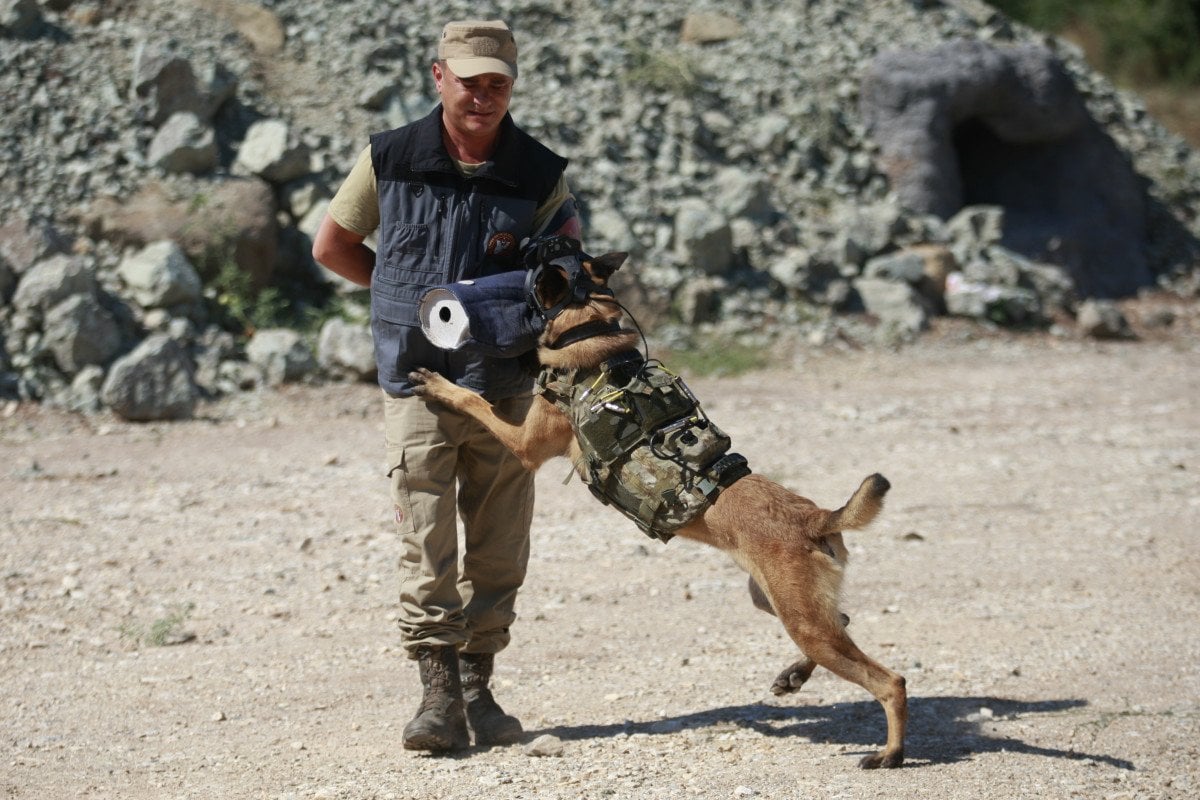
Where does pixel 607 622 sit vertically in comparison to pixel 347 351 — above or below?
above

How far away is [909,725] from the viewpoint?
459 centimetres

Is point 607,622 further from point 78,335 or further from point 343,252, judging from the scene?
point 78,335

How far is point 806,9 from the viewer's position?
48.3 ft

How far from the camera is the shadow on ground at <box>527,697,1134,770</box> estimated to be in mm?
4312

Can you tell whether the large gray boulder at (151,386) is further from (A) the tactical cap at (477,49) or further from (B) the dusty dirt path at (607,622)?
(A) the tactical cap at (477,49)

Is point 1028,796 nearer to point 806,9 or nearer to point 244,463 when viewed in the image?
point 244,463

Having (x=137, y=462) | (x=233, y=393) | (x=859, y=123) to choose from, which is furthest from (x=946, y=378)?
(x=137, y=462)

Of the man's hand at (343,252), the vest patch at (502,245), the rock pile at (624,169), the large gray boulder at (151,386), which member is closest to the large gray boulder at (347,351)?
the rock pile at (624,169)

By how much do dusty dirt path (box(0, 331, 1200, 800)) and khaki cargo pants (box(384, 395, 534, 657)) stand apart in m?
0.44

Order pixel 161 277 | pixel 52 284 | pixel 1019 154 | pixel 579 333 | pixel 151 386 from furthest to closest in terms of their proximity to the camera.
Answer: pixel 1019 154 → pixel 161 277 → pixel 52 284 → pixel 151 386 → pixel 579 333

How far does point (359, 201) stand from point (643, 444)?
3.97ft

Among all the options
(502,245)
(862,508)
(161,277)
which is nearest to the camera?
(862,508)

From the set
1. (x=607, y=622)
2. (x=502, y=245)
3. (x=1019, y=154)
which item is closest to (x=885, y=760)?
(x=607, y=622)

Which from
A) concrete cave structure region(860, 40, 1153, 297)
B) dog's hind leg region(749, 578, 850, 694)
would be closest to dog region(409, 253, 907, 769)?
dog's hind leg region(749, 578, 850, 694)
